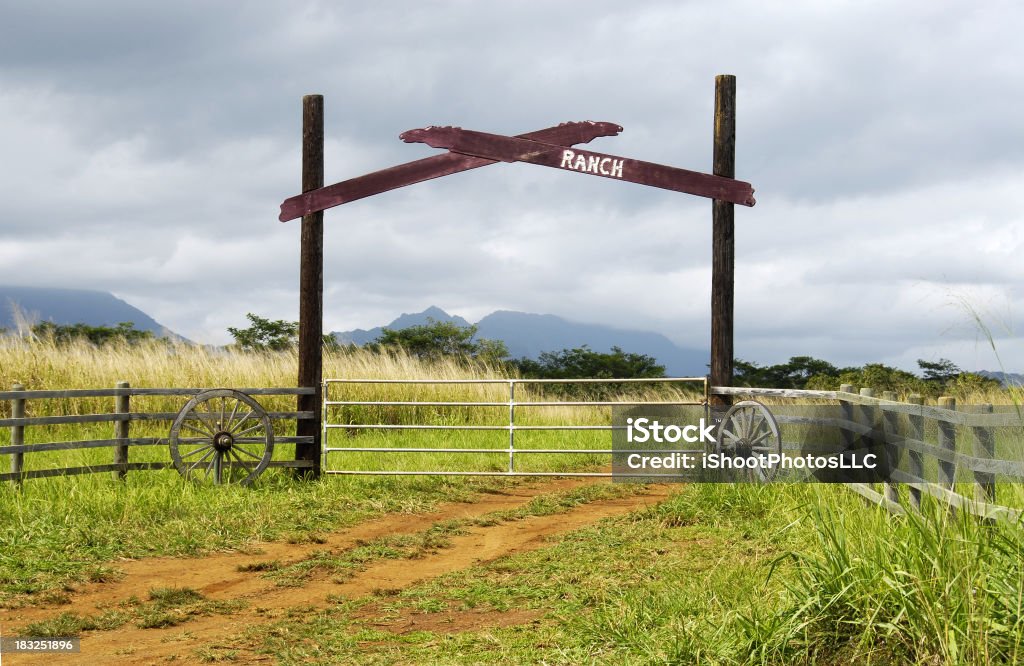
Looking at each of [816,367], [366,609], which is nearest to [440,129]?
[366,609]

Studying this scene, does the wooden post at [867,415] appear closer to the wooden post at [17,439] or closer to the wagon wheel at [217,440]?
the wagon wheel at [217,440]

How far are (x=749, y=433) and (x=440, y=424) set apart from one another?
789 centimetres

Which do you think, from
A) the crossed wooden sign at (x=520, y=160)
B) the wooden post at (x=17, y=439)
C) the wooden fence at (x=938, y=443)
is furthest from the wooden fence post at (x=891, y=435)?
the wooden post at (x=17, y=439)

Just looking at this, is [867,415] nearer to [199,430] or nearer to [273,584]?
[273,584]

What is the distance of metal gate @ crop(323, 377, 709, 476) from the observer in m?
13.1

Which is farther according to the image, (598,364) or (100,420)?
(598,364)

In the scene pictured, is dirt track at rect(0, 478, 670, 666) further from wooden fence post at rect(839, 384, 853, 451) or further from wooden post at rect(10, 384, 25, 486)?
wooden post at rect(10, 384, 25, 486)

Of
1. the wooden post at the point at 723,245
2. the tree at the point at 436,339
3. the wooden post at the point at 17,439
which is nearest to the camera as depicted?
the wooden post at the point at 17,439

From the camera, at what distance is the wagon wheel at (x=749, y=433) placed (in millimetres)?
11500

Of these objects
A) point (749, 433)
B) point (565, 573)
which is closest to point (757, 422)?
point (749, 433)

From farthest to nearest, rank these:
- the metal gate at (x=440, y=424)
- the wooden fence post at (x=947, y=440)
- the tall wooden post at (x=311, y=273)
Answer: the metal gate at (x=440, y=424), the tall wooden post at (x=311, y=273), the wooden fence post at (x=947, y=440)

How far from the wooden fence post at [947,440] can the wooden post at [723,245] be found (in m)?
5.39

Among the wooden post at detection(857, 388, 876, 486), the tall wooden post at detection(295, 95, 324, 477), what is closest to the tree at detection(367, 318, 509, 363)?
the tall wooden post at detection(295, 95, 324, 477)

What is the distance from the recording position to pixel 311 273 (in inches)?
506
